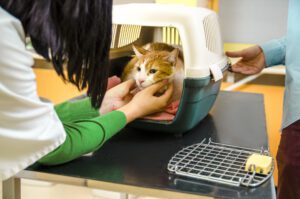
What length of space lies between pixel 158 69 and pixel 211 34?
0.17 metres

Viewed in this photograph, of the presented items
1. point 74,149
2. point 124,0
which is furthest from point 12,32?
point 124,0

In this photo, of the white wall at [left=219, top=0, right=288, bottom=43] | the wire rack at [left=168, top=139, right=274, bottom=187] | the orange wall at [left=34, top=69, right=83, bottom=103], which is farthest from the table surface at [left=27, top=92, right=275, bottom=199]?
the orange wall at [left=34, top=69, right=83, bottom=103]

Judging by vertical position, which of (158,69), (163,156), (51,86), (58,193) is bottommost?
(58,193)

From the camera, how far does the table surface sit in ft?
2.20

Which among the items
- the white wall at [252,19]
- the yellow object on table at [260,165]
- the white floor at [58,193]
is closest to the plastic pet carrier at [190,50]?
the yellow object on table at [260,165]

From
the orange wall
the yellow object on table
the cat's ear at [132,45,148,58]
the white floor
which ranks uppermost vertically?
the cat's ear at [132,45,148,58]

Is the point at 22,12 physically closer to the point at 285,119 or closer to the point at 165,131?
the point at 165,131

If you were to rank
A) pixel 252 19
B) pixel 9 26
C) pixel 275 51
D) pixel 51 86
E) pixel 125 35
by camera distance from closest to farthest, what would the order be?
pixel 9 26 < pixel 125 35 < pixel 275 51 < pixel 252 19 < pixel 51 86

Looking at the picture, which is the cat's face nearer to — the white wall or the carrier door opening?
the carrier door opening

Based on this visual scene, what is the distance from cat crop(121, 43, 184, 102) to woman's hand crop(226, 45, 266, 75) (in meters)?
0.34

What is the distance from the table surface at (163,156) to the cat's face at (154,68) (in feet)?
0.45

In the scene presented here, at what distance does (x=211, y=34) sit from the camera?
982 mm

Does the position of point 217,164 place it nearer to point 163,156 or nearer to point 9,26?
point 163,156

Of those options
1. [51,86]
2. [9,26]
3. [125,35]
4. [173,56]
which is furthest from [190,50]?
[51,86]
